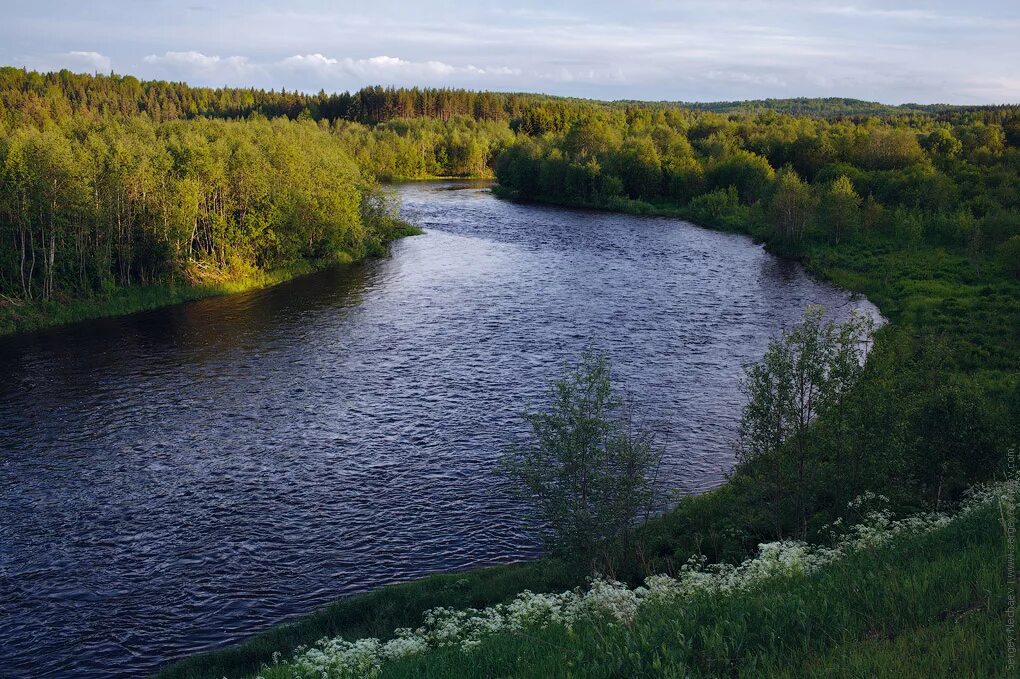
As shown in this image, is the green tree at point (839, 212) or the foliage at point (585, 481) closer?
the foliage at point (585, 481)

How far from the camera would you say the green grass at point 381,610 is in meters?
22.1

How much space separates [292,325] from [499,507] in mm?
33370

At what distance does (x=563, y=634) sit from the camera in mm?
13945

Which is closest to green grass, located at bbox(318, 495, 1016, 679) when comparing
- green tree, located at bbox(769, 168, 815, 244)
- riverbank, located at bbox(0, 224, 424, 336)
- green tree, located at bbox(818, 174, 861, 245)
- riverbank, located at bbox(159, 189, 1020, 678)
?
riverbank, located at bbox(159, 189, 1020, 678)

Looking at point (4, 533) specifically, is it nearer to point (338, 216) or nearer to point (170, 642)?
point (170, 642)

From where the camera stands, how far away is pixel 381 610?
2419cm

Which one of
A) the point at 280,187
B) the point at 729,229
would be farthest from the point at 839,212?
the point at 280,187

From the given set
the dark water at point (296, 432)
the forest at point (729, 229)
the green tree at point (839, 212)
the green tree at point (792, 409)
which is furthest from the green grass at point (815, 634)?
the green tree at point (839, 212)

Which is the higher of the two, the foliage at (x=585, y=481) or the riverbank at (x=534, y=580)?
the foliage at (x=585, y=481)

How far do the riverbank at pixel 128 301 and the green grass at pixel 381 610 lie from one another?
43778 mm

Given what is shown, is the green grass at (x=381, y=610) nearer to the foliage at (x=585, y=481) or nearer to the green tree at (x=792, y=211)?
the foliage at (x=585, y=481)

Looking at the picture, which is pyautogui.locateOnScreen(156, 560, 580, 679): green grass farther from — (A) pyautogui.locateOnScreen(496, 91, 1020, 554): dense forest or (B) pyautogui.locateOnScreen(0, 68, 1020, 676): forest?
(A) pyautogui.locateOnScreen(496, 91, 1020, 554): dense forest

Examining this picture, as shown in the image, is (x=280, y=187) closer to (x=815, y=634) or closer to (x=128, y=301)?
(x=128, y=301)

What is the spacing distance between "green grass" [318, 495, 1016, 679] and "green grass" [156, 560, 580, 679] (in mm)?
9614
